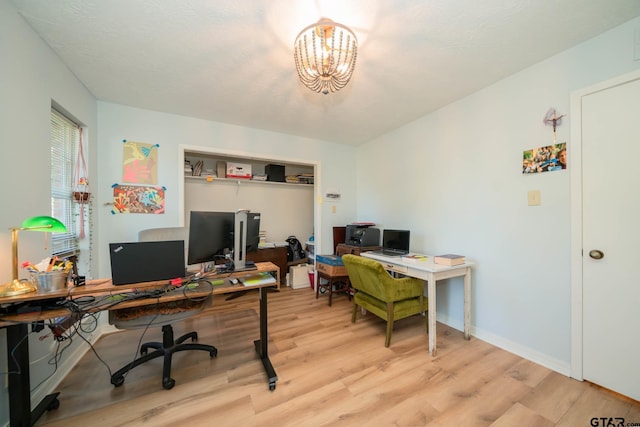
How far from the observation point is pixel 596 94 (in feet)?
5.38

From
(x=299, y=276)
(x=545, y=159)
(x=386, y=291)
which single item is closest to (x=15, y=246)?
(x=386, y=291)

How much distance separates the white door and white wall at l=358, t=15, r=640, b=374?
101 mm

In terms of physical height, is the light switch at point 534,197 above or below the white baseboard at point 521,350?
above

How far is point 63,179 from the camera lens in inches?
80.8

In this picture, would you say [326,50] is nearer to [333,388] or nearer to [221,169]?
[333,388]

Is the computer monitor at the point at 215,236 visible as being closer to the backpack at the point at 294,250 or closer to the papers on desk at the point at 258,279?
the papers on desk at the point at 258,279

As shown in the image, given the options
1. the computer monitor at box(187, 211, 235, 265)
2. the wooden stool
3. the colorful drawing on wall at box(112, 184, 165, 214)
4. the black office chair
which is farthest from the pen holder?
the wooden stool

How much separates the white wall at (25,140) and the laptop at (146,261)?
21.9 inches

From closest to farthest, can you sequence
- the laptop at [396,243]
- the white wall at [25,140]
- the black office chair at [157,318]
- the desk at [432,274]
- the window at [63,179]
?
1. the white wall at [25,140]
2. the black office chair at [157,318]
3. the window at [63,179]
4. the desk at [432,274]
5. the laptop at [396,243]

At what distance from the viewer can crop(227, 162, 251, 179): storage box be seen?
372 centimetres

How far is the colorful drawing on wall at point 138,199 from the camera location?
2549 millimetres

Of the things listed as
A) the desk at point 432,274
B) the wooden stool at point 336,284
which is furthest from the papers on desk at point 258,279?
the wooden stool at point 336,284

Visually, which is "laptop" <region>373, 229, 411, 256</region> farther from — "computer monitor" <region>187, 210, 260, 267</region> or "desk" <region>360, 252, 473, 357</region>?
"computer monitor" <region>187, 210, 260, 267</region>

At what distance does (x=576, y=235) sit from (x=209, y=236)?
2832 millimetres
